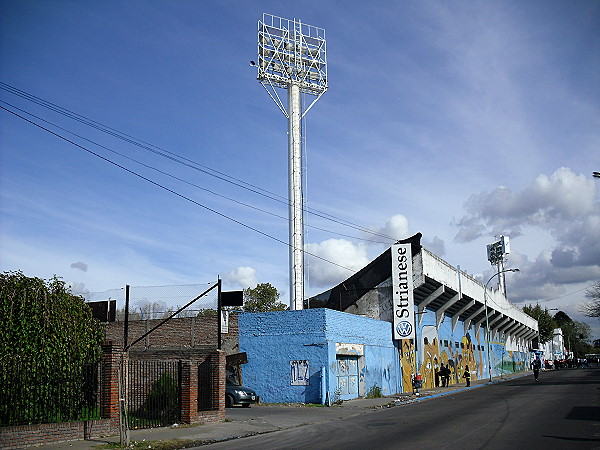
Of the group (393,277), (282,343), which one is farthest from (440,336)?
(282,343)

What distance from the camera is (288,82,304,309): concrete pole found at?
3869 centimetres

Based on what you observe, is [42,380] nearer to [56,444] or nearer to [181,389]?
[56,444]

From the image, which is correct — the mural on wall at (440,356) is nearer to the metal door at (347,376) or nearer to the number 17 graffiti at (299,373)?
the metal door at (347,376)

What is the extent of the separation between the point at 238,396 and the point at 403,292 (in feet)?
49.3

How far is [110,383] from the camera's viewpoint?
54.9 ft

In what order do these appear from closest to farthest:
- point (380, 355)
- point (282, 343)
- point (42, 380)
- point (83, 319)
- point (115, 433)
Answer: point (42, 380), point (115, 433), point (83, 319), point (282, 343), point (380, 355)

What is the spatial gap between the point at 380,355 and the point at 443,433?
20218 millimetres

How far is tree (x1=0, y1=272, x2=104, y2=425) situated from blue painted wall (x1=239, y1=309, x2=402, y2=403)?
1266 centimetres

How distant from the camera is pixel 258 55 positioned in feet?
140

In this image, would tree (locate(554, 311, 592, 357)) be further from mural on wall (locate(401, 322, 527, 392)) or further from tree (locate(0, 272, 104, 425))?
tree (locate(0, 272, 104, 425))

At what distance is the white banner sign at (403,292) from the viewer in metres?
37.2

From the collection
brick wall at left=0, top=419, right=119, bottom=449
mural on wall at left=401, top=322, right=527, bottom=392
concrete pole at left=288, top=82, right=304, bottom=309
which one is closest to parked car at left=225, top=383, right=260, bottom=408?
brick wall at left=0, top=419, right=119, bottom=449

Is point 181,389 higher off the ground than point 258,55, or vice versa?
A: point 258,55

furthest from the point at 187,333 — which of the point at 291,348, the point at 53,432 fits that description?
the point at 53,432
